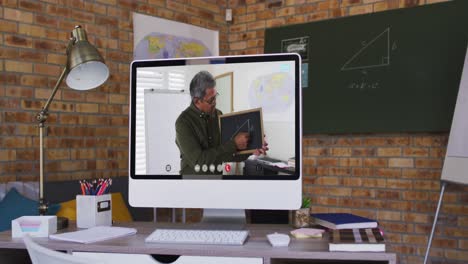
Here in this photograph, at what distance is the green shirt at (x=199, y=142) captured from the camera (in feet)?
5.95

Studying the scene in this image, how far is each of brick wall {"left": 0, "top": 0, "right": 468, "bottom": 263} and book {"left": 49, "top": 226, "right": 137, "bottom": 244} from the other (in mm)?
1395

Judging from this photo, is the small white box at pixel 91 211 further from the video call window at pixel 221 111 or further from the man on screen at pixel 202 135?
the man on screen at pixel 202 135

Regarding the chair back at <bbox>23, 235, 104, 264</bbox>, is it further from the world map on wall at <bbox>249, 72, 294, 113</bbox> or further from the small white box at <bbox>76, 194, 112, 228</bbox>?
the world map on wall at <bbox>249, 72, 294, 113</bbox>

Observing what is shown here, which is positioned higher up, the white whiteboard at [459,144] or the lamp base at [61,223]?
the white whiteboard at [459,144]

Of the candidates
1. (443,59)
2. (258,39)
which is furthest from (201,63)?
(258,39)

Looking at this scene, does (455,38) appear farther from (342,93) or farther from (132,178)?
(132,178)

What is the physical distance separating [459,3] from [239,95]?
89.6 inches

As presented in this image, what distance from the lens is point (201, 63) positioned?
73.0 inches

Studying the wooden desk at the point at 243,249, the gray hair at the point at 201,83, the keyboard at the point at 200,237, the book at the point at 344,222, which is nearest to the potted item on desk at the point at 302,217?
the book at the point at 344,222

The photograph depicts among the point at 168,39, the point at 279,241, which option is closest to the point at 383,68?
the point at 168,39

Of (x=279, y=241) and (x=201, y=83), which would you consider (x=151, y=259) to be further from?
(x=201, y=83)

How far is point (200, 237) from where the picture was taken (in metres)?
1.58

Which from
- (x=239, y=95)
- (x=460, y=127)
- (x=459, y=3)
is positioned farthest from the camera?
(x=459, y=3)

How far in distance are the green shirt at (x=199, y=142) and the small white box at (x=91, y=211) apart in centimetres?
35
